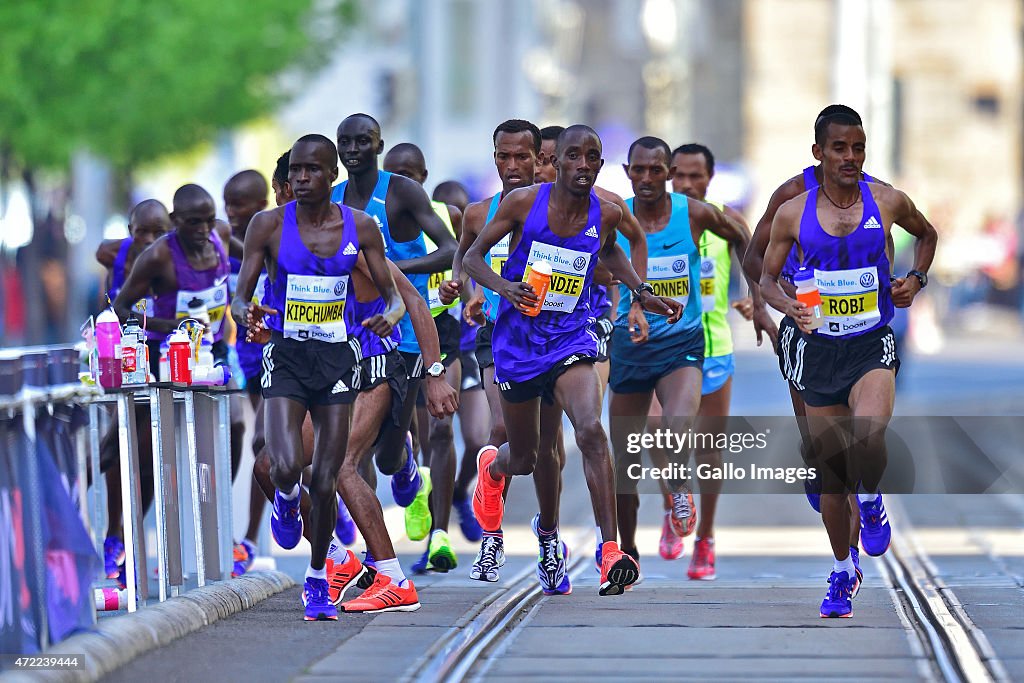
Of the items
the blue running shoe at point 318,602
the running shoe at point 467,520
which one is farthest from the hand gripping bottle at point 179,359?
the running shoe at point 467,520

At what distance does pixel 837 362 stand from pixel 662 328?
2.24 meters

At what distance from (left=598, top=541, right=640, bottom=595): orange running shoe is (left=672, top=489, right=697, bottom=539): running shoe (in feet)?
7.27

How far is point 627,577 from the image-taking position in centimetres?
1033

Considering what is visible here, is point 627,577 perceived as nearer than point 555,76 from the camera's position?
Yes

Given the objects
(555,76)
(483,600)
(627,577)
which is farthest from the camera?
(555,76)

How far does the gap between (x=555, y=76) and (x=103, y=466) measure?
5500cm

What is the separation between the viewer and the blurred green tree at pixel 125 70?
103 feet

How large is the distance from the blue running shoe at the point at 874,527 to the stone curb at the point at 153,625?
2.75 meters

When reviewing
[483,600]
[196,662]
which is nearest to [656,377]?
[483,600]

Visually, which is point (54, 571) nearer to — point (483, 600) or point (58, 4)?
point (483, 600)

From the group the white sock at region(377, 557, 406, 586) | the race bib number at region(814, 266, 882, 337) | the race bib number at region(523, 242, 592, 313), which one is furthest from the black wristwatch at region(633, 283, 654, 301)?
the white sock at region(377, 557, 406, 586)

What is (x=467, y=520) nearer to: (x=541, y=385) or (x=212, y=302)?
(x=212, y=302)

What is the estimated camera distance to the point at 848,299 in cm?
1034

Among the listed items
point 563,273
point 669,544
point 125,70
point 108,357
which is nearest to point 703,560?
point 669,544
